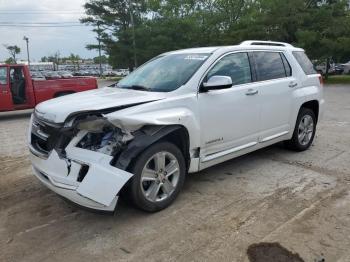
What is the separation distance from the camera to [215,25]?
104 feet

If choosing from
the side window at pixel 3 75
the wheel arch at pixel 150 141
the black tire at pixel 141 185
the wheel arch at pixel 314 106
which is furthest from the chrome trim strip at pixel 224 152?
the side window at pixel 3 75

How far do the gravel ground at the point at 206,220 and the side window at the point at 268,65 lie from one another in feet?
4.30

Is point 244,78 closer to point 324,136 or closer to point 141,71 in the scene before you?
point 141,71

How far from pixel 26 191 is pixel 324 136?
5.57 meters

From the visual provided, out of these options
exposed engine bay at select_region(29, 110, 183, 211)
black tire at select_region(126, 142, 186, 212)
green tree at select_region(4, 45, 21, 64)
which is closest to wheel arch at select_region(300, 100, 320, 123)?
black tire at select_region(126, 142, 186, 212)

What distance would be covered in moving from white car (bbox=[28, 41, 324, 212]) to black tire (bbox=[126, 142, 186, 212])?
0.01 meters

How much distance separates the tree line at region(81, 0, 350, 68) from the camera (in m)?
23.0

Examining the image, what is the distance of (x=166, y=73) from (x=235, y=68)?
36.3 inches

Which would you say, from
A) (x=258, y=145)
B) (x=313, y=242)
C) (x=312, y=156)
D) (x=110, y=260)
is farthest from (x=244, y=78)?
(x=110, y=260)

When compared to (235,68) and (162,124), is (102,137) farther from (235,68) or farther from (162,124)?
(235,68)

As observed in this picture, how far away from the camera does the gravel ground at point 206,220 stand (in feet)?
10.7

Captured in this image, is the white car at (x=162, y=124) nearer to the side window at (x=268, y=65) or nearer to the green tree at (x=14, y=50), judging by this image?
the side window at (x=268, y=65)

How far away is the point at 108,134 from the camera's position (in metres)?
3.70

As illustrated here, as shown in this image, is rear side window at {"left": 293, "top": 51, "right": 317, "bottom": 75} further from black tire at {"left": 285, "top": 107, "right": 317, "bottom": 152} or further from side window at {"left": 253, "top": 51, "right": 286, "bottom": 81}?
black tire at {"left": 285, "top": 107, "right": 317, "bottom": 152}
